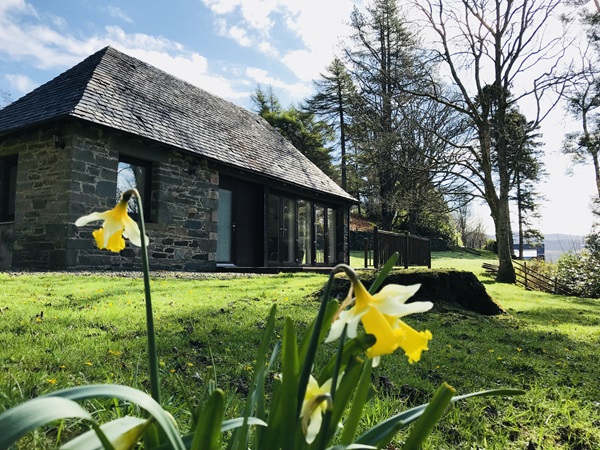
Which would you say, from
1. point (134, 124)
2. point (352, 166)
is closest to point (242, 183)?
point (134, 124)

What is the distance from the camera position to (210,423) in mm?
777

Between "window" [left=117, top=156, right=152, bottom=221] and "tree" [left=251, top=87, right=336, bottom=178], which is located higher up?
"tree" [left=251, top=87, right=336, bottom=178]

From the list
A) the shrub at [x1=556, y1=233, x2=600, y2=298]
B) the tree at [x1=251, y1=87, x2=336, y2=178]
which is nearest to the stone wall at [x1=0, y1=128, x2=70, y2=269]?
the shrub at [x1=556, y1=233, x2=600, y2=298]

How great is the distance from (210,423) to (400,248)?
13766 millimetres

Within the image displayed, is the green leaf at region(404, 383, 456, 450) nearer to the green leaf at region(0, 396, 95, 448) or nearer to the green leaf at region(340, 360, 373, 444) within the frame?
the green leaf at region(340, 360, 373, 444)

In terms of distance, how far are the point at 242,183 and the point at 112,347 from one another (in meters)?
9.43

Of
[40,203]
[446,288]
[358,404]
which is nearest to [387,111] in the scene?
[446,288]

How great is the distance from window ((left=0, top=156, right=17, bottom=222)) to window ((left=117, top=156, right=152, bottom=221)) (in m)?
2.41

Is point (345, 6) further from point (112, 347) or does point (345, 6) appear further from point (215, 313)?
point (112, 347)

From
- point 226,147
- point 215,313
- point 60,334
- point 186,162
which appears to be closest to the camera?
point 60,334

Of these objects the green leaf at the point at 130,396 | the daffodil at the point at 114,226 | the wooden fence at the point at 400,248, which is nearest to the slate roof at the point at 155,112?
the wooden fence at the point at 400,248

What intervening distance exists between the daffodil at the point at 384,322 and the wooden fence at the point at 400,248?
11803 mm

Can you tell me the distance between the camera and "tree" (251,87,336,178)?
28734 millimetres

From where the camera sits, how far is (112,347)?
302cm
